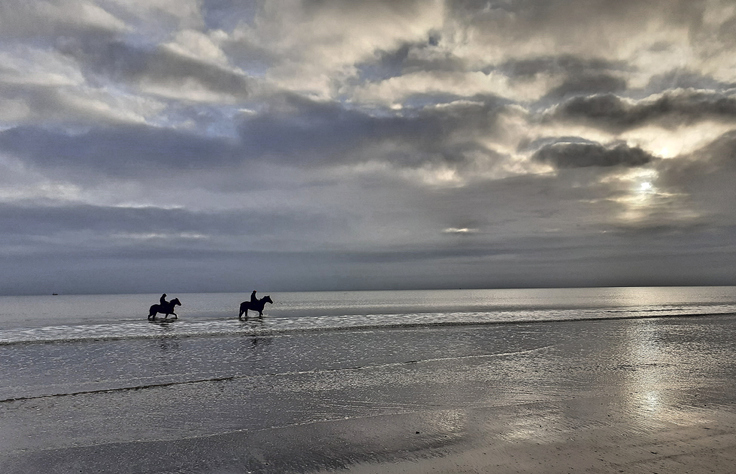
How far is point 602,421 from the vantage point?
8094 mm

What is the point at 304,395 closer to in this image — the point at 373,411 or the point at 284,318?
the point at 373,411

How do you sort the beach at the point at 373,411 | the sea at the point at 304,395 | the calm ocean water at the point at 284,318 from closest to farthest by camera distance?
the beach at the point at 373,411, the sea at the point at 304,395, the calm ocean water at the point at 284,318

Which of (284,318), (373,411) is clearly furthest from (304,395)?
(284,318)

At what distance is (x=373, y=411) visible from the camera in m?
9.12

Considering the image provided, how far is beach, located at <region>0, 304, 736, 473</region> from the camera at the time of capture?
6.54 meters

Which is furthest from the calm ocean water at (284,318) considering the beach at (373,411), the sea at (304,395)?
the beach at (373,411)

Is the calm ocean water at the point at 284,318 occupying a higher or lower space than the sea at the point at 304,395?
lower

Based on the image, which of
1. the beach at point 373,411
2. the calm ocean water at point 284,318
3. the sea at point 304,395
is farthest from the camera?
the calm ocean water at point 284,318

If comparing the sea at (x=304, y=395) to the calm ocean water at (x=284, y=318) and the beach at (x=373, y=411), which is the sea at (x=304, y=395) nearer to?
the beach at (x=373, y=411)

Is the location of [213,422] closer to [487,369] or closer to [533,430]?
[533,430]

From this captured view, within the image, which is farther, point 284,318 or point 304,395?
point 284,318

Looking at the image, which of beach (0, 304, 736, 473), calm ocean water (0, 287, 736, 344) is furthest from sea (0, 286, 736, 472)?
calm ocean water (0, 287, 736, 344)

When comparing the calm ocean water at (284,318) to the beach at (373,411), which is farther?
the calm ocean water at (284,318)

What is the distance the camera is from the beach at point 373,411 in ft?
21.4
